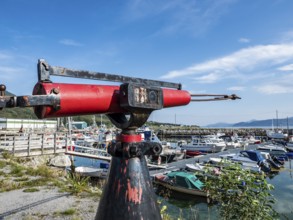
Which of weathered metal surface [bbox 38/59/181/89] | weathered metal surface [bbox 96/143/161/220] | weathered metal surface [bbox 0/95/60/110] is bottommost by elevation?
weathered metal surface [bbox 96/143/161/220]

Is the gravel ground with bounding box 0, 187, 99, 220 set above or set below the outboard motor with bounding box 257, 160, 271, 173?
above

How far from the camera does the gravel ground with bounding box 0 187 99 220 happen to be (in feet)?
15.3

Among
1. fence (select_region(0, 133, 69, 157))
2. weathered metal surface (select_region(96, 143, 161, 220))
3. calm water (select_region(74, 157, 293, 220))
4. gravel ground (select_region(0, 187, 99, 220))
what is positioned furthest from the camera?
fence (select_region(0, 133, 69, 157))

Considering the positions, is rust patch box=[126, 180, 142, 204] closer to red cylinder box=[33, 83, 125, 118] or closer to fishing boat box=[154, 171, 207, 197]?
red cylinder box=[33, 83, 125, 118]

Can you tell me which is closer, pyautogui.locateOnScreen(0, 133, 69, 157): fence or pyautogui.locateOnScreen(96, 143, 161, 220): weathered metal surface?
pyautogui.locateOnScreen(96, 143, 161, 220): weathered metal surface

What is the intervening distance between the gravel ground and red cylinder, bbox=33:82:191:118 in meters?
3.40

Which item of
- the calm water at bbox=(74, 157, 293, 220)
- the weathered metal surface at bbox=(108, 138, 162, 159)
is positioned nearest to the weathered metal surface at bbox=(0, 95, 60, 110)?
the weathered metal surface at bbox=(108, 138, 162, 159)

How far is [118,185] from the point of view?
192 centimetres

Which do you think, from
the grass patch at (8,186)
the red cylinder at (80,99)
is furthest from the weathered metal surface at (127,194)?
the grass patch at (8,186)

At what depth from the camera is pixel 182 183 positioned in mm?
18047

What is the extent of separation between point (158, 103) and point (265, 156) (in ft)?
112

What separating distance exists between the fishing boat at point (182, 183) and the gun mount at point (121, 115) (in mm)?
15978

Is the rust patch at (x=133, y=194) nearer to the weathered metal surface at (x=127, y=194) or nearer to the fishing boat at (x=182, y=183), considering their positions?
the weathered metal surface at (x=127, y=194)

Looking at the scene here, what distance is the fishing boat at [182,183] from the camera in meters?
Result: 17.5
